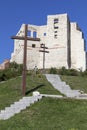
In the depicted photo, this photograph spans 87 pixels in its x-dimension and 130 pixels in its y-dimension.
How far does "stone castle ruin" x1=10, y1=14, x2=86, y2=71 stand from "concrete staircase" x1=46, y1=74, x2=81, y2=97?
24018 mm

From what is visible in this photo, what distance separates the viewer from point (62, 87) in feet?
110

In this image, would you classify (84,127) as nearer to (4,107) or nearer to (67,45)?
(4,107)

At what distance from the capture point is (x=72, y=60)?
63500 mm

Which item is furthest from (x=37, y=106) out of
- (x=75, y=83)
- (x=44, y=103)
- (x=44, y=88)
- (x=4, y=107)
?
(x=75, y=83)

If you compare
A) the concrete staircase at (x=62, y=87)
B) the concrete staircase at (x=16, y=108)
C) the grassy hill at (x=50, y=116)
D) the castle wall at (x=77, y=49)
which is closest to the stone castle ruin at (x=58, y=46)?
the castle wall at (x=77, y=49)

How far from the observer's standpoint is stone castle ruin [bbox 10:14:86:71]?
6269 centimetres

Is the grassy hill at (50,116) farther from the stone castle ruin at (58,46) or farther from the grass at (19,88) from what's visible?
the stone castle ruin at (58,46)

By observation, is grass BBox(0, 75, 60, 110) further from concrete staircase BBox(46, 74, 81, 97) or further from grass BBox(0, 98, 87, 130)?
grass BBox(0, 98, 87, 130)

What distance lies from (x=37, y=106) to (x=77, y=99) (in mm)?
→ 2624

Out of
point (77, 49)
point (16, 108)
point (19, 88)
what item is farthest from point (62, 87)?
point (77, 49)

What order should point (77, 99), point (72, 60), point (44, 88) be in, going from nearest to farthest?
1. point (77, 99)
2. point (44, 88)
3. point (72, 60)

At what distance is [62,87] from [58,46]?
101 feet

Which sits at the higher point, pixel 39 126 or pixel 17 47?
pixel 17 47

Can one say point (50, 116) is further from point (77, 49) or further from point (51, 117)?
point (77, 49)
